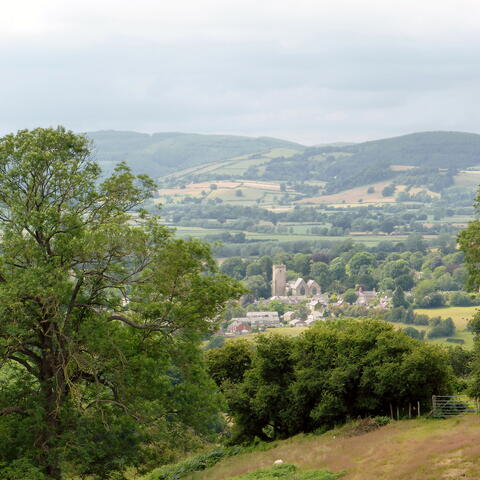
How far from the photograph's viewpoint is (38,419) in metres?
27.8

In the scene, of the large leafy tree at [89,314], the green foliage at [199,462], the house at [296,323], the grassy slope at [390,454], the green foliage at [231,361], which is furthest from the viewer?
the house at [296,323]

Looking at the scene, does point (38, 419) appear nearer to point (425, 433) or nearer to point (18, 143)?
point (18, 143)

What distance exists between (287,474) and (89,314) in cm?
879

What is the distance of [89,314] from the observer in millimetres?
30125

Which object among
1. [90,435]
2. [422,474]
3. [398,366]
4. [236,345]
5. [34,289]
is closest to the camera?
[422,474]

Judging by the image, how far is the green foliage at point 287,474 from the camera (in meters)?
26.9

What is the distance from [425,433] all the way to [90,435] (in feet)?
41.6

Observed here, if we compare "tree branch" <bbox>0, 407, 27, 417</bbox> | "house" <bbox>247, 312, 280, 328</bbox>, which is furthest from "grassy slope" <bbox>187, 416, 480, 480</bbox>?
"house" <bbox>247, 312, 280, 328</bbox>

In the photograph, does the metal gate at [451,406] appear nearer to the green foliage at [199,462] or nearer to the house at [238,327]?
the green foliage at [199,462]

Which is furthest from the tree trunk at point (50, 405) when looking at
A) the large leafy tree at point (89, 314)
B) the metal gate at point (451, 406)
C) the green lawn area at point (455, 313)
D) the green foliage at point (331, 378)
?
the green lawn area at point (455, 313)

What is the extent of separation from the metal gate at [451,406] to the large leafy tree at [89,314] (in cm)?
1145

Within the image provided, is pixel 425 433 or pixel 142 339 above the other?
pixel 142 339

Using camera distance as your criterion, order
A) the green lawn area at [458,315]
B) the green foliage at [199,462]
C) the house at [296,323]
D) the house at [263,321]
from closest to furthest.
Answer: the green foliage at [199,462], the green lawn area at [458,315], the house at [296,323], the house at [263,321]

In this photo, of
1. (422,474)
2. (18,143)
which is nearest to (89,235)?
(18,143)
